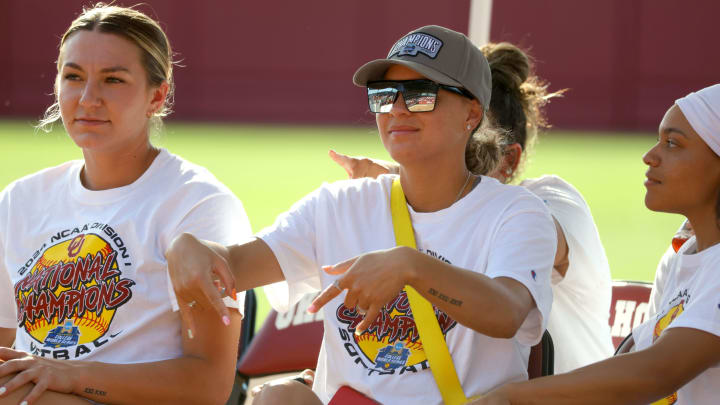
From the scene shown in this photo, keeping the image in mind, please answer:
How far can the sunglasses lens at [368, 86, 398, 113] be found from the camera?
3168 mm

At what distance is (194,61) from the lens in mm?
22375

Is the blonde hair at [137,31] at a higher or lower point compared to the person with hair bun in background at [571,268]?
higher

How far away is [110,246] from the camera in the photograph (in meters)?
3.27

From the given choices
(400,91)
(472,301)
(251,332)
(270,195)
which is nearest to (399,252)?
(472,301)

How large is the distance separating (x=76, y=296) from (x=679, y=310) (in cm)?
187

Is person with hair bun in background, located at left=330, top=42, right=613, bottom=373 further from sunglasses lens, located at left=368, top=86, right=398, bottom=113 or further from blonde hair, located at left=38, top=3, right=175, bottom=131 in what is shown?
blonde hair, located at left=38, top=3, right=175, bottom=131

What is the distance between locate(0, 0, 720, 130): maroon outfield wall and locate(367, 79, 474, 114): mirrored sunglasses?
18893 millimetres

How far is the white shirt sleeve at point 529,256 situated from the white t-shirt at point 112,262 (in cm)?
92

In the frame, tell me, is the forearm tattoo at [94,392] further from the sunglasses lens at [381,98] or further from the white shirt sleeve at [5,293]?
the sunglasses lens at [381,98]

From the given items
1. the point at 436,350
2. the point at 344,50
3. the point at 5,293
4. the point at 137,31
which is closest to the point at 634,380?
the point at 436,350

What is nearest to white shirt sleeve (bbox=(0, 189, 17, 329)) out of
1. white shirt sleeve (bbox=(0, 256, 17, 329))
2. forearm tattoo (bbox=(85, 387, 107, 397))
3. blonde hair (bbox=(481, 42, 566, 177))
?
white shirt sleeve (bbox=(0, 256, 17, 329))

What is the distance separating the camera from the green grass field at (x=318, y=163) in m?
10.7

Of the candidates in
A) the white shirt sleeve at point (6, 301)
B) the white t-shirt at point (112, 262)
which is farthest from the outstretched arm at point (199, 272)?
the white shirt sleeve at point (6, 301)

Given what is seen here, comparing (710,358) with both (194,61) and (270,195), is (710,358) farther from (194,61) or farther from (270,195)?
(194,61)
